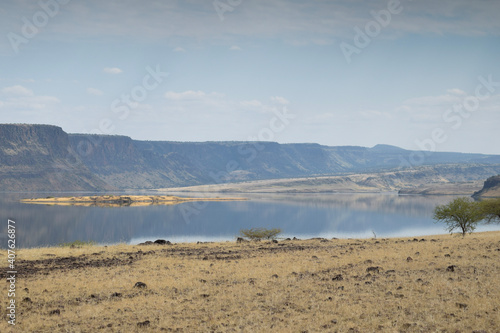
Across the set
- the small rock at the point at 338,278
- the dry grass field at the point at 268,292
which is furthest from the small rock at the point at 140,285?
the small rock at the point at 338,278

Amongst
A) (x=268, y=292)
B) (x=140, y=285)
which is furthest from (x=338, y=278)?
(x=140, y=285)

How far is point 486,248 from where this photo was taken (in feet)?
97.6

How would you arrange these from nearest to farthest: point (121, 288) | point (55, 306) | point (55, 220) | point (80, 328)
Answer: point (80, 328)
point (55, 306)
point (121, 288)
point (55, 220)

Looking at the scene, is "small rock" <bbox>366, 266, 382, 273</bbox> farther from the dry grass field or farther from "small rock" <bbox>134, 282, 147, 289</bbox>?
"small rock" <bbox>134, 282, 147, 289</bbox>

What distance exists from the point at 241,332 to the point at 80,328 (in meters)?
5.46

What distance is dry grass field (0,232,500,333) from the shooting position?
15.4m

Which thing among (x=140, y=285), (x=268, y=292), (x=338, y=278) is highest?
(x=338, y=278)

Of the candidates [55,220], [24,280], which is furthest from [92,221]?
[24,280]

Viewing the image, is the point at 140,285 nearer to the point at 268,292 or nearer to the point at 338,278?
the point at 268,292

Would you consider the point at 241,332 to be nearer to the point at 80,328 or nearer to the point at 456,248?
the point at 80,328

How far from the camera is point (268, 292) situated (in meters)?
20.2

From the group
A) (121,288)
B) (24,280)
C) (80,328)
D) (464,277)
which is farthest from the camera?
(24,280)

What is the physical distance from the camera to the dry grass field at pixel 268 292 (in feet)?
50.5

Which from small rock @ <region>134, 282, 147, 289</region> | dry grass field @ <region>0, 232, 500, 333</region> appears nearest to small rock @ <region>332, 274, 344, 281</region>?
dry grass field @ <region>0, 232, 500, 333</region>
